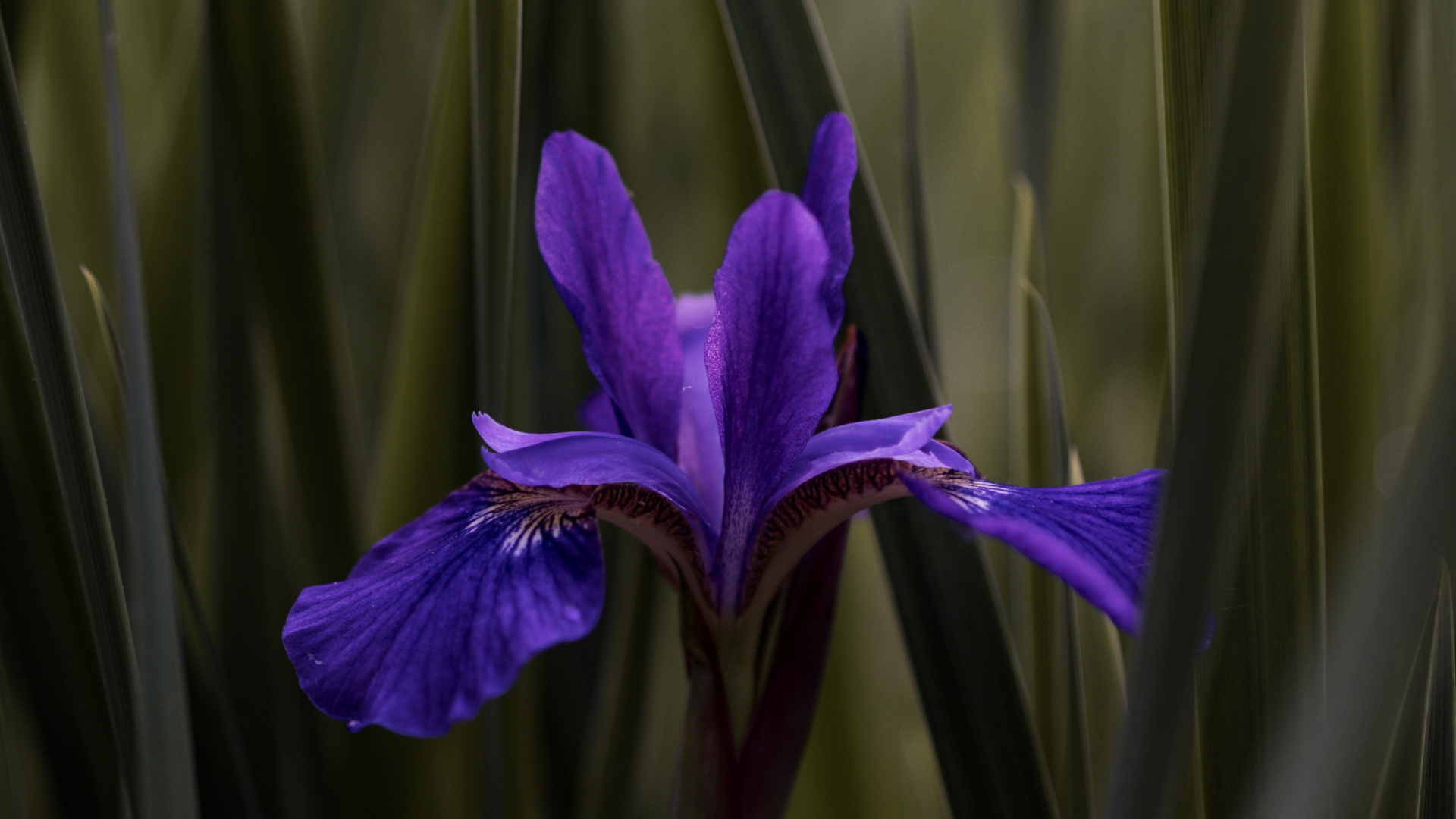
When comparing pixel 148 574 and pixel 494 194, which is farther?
pixel 494 194

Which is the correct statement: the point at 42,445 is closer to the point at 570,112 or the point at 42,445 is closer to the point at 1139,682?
the point at 570,112

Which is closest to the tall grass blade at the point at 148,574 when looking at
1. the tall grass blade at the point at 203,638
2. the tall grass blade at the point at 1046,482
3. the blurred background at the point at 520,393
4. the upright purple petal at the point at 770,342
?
the blurred background at the point at 520,393

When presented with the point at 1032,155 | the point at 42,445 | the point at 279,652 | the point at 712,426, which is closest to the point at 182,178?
the point at 42,445

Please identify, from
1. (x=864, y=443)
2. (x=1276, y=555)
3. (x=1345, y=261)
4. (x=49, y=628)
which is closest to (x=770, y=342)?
(x=864, y=443)

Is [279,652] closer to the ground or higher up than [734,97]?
closer to the ground

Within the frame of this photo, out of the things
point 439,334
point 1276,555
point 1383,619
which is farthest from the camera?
point 439,334

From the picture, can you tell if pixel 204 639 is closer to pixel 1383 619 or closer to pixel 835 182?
pixel 835 182
